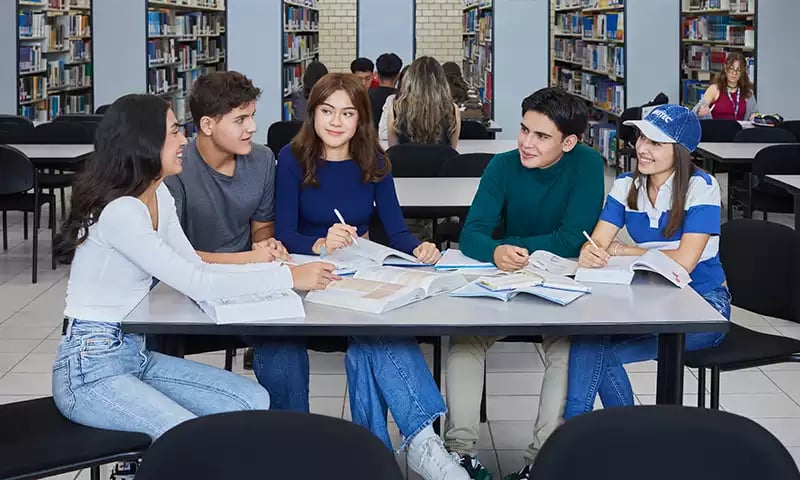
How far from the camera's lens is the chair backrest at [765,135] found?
22.2 feet

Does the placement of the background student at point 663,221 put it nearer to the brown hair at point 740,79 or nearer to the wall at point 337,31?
the brown hair at point 740,79

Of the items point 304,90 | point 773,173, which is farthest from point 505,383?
point 304,90

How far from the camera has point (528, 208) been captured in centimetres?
324

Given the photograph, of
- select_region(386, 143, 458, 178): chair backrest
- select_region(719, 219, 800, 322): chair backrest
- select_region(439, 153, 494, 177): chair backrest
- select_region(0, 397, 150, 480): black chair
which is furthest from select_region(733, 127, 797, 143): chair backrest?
select_region(0, 397, 150, 480): black chair

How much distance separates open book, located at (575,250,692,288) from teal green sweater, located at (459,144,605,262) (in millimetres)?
393

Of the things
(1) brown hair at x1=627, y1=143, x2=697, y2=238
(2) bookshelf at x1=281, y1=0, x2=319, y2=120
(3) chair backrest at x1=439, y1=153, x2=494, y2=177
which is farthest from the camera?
(2) bookshelf at x1=281, y1=0, x2=319, y2=120

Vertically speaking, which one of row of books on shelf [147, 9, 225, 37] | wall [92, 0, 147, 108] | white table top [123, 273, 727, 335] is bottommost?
white table top [123, 273, 727, 335]

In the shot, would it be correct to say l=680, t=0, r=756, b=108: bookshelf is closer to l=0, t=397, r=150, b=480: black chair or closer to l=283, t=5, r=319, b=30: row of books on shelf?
l=283, t=5, r=319, b=30: row of books on shelf

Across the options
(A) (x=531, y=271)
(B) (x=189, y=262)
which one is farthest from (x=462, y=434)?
(B) (x=189, y=262)

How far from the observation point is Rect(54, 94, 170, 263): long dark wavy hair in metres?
2.36

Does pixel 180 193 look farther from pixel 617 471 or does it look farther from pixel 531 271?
pixel 617 471

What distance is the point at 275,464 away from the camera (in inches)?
58.1

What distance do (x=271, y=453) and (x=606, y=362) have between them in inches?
56.7

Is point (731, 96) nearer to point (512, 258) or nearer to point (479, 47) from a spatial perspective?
point (479, 47)
